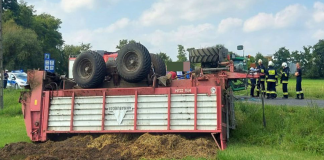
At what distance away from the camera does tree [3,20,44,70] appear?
4131cm

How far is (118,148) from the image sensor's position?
24.8 ft

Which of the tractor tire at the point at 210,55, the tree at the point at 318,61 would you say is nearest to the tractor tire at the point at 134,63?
the tractor tire at the point at 210,55

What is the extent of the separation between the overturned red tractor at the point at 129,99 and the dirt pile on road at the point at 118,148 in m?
0.22

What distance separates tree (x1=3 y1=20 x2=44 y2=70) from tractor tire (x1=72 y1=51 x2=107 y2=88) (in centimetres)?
3491

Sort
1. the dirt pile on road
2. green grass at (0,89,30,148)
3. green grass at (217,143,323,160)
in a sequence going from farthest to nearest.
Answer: green grass at (0,89,30,148), the dirt pile on road, green grass at (217,143,323,160)

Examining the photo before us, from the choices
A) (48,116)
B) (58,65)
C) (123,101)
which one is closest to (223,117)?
(123,101)

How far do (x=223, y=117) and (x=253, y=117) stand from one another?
2.47 metres

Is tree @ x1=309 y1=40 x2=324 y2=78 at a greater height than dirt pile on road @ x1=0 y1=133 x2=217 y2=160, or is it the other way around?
tree @ x1=309 y1=40 x2=324 y2=78

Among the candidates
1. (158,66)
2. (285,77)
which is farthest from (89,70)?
(285,77)

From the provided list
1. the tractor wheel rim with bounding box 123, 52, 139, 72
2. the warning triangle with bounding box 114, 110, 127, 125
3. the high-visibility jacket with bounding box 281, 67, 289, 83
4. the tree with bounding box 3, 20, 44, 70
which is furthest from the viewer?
the tree with bounding box 3, 20, 44, 70

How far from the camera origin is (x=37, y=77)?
30.3ft

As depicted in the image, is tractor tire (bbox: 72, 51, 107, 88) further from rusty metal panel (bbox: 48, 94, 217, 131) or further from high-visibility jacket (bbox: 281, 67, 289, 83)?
high-visibility jacket (bbox: 281, 67, 289, 83)

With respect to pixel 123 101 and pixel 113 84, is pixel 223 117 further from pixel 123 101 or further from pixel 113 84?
pixel 113 84

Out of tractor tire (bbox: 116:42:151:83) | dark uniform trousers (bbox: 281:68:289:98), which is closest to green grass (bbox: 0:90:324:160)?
tractor tire (bbox: 116:42:151:83)
